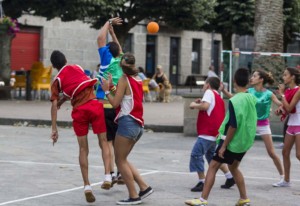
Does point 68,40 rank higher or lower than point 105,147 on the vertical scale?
higher

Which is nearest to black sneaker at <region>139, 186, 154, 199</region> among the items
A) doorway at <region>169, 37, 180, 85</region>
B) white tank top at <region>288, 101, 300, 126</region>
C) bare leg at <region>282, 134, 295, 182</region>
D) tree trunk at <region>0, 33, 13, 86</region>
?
bare leg at <region>282, 134, 295, 182</region>

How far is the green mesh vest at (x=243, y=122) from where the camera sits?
8078 millimetres

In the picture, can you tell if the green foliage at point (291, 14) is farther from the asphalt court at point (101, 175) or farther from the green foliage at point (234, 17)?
the asphalt court at point (101, 175)

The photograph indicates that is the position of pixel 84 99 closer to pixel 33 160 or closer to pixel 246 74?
pixel 246 74

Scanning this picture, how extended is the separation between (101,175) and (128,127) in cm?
254

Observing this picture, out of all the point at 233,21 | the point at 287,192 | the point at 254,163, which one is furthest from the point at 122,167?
the point at 233,21

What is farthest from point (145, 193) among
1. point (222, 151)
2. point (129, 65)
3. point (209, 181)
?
point (129, 65)

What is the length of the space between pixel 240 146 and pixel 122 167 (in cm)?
136

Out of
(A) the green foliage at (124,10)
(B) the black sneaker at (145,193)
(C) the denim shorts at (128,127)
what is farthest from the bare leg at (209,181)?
(A) the green foliage at (124,10)

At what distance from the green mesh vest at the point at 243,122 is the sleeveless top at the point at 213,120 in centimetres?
115

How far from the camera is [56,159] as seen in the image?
12.3m

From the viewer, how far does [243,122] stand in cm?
809

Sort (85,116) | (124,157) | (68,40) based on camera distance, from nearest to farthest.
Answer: (124,157) < (85,116) < (68,40)

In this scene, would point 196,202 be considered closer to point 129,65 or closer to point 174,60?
point 129,65
